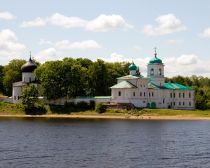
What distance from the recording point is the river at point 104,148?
40728 mm

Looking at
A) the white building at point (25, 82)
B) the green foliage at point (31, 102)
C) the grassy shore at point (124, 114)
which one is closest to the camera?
the grassy shore at point (124, 114)

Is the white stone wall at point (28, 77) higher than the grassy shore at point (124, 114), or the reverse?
the white stone wall at point (28, 77)

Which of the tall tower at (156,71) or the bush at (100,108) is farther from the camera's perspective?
the tall tower at (156,71)

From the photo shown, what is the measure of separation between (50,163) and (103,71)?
8471 cm

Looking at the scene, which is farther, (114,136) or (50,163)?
(114,136)

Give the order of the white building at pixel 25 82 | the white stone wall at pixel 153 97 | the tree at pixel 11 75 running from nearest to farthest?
the white stone wall at pixel 153 97 < the white building at pixel 25 82 < the tree at pixel 11 75

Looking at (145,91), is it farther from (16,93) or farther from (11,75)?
(11,75)

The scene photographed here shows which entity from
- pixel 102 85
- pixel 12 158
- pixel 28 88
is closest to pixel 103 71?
pixel 102 85

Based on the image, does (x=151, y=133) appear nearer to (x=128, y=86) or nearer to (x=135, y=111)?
(x=135, y=111)

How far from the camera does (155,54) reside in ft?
399

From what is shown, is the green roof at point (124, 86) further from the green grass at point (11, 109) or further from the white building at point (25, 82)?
the green grass at point (11, 109)

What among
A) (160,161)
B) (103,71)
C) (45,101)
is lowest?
(160,161)

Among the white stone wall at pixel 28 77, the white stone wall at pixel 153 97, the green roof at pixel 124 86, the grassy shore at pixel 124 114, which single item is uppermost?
the white stone wall at pixel 28 77

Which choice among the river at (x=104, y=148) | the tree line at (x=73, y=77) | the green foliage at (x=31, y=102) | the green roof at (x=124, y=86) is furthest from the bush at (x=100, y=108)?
the river at (x=104, y=148)
